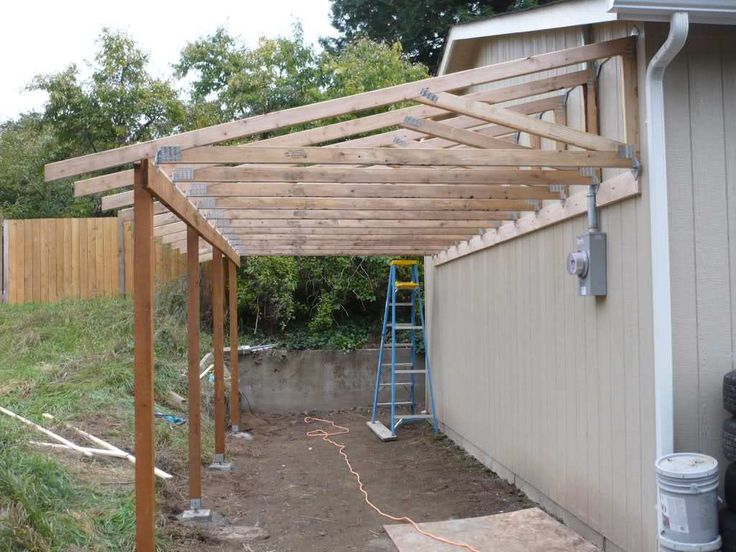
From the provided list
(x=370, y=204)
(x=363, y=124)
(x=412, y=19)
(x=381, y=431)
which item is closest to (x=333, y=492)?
(x=370, y=204)

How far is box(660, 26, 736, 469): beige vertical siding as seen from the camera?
13.0 ft

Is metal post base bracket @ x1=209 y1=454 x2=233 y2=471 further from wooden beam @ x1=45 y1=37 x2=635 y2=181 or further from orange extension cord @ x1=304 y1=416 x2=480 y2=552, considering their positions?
wooden beam @ x1=45 y1=37 x2=635 y2=181

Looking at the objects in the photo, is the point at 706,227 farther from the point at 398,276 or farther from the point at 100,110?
the point at 100,110

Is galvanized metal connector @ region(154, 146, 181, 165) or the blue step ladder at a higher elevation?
galvanized metal connector @ region(154, 146, 181, 165)

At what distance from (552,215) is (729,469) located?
247 cm

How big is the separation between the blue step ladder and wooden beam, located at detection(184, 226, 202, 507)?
407 cm

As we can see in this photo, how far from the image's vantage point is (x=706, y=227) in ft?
13.1

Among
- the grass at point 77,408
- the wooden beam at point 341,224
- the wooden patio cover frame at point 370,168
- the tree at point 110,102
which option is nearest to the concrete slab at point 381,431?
the grass at point 77,408

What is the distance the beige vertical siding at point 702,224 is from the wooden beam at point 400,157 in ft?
1.27

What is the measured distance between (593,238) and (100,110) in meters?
13.4

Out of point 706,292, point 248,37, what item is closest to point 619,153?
point 706,292

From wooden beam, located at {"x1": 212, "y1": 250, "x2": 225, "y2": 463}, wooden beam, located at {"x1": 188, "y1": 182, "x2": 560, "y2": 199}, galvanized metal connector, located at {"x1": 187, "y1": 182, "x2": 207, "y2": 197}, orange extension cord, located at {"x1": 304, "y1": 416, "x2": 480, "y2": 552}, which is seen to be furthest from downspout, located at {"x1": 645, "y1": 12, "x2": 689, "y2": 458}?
wooden beam, located at {"x1": 212, "y1": 250, "x2": 225, "y2": 463}

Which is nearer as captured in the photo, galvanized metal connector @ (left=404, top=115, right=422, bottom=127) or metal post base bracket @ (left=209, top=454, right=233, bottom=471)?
galvanized metal connector @ (left=404, top=115, right=422, bottom=127)

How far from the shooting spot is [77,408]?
279 inches
